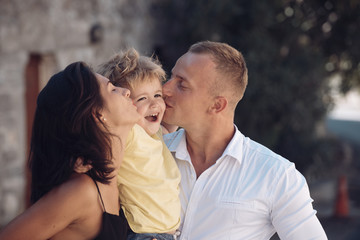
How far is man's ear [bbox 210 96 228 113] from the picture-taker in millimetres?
2742

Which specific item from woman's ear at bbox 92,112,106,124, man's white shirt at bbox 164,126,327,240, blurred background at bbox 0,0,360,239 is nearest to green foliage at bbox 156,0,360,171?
blurred background at bbox 0,0,360,239

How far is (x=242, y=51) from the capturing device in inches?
274

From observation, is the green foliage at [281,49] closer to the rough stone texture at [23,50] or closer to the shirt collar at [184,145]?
the rough stone texture at [23,50]

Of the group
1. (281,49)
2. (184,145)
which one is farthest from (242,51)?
(184,145)

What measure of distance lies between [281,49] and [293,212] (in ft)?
19.0

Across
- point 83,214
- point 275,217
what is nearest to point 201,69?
point 275,217

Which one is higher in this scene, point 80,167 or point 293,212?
point 80,167

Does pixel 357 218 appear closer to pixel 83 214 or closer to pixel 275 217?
pixel 275 217

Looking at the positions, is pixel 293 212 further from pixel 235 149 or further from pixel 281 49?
pixel 281 49

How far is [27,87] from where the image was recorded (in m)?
5.62

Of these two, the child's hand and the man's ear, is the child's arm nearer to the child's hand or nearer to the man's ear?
the child's hand

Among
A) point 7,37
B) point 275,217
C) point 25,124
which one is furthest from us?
point 25,124

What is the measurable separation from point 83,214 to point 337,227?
5.47 m

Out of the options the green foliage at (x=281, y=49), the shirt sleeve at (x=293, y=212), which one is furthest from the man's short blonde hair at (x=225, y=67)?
the green foliage at (x=281, y=49)
